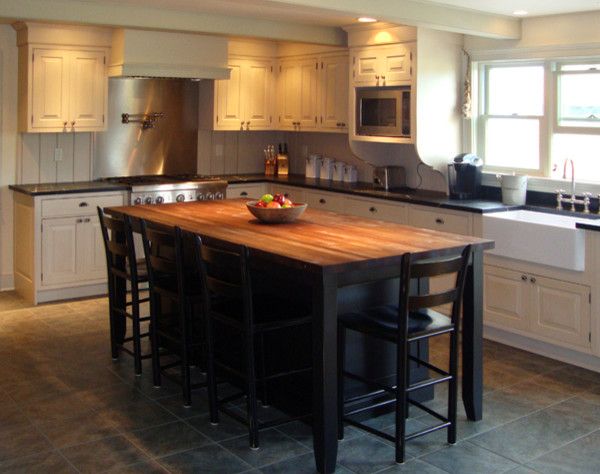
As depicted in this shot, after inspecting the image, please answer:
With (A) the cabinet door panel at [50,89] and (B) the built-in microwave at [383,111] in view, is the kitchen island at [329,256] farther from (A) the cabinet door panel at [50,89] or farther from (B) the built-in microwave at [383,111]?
(A) the cabinet door panel at [50,89]

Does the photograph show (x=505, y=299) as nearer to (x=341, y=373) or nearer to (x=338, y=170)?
(x=341, y=373)

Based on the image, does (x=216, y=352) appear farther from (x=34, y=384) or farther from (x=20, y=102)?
(x=20, y=102)

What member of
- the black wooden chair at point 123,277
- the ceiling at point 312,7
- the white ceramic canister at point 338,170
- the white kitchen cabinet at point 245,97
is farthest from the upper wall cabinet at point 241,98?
the black wooden chair at point 123,277

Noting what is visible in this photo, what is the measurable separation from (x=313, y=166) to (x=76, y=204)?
2393mm

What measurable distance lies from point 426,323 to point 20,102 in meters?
4.44

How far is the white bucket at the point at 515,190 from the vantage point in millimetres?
5895

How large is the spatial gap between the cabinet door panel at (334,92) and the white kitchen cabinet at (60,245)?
2022mm

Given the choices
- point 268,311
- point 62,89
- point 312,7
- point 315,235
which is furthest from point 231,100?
point 268,311

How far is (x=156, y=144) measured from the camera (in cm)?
755

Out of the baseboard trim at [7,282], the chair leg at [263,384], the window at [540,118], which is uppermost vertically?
the window at [540,118]

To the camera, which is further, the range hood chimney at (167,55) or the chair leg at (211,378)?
the range hood chimney at (167,55)

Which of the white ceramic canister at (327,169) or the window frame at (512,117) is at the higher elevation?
the window frame at (512,117)

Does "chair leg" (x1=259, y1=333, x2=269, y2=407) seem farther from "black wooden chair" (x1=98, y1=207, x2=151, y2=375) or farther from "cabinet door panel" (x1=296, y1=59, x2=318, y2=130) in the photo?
"cabinet door panel" (x1=296, y1=59, x2=318, y2=130)

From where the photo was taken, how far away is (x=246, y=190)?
766cm
